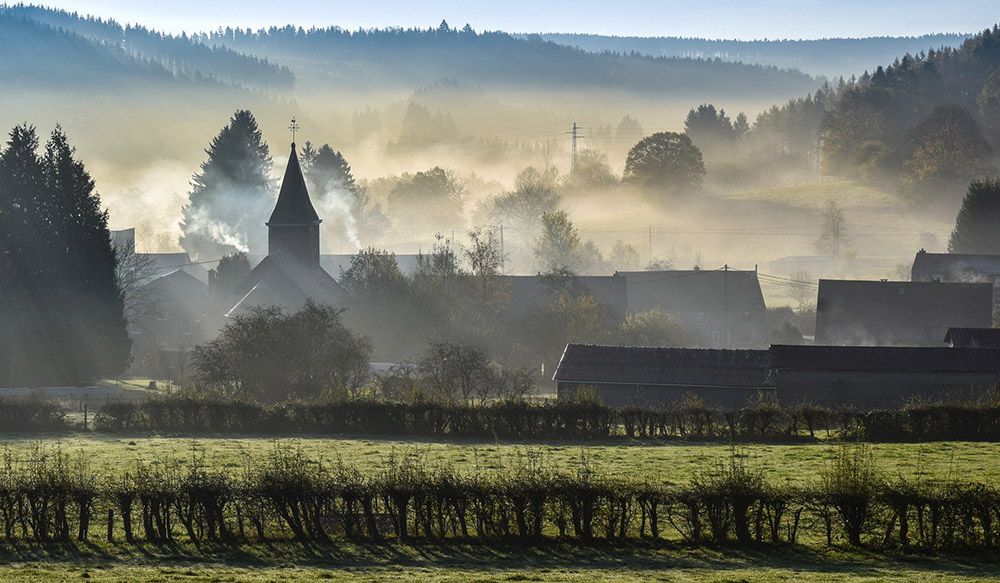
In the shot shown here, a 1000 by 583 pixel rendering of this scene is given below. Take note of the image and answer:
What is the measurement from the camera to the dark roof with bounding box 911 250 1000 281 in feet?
276

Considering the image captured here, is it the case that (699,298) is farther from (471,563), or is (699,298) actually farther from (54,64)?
(54,64)

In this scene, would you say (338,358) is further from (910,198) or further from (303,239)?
(910,198)

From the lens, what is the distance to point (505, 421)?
3866cm

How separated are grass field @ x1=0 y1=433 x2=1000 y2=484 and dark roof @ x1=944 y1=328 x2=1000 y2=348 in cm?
2094

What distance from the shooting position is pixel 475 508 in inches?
941

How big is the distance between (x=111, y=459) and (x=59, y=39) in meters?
182

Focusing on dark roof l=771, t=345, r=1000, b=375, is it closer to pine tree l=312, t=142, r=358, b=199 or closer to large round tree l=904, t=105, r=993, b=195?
large round tree l=904, t=105, r=993, b=195

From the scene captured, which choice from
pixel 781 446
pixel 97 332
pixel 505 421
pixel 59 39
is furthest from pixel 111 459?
pixel 59 39

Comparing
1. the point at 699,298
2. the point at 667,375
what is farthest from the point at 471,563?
the point at 699,298

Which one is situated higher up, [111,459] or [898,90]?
[898,90]

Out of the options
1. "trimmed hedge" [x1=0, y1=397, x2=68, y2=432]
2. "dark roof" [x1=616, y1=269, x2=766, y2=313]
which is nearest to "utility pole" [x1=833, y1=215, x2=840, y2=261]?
"dark roof" [x1=616, y1=269, x2=766, y2=313]

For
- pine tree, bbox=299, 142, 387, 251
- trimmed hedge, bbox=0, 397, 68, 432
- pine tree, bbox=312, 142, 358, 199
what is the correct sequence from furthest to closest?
pine tree, bbox=299, 142, 387, 251, pine tree, bbox=312, 142, 358, 199, trimmed hedge, bbox=0, 397, 68, 432

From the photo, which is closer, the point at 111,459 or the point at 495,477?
the point at 495,477

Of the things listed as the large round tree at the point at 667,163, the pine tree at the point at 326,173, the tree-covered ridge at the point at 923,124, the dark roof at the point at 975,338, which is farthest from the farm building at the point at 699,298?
the pine tree at the point at 326,173
